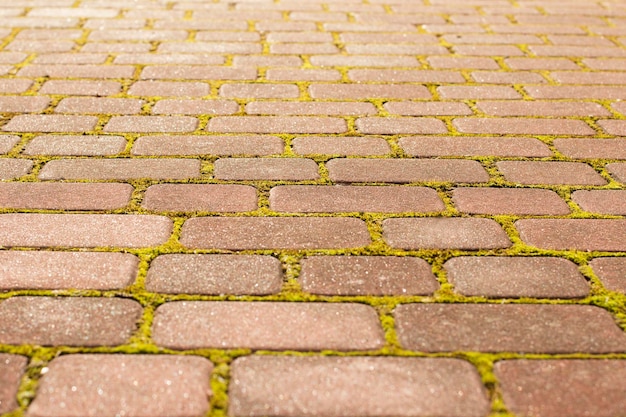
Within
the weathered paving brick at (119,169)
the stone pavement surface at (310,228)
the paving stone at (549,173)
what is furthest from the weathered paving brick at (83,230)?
the paving stone at (549,173)

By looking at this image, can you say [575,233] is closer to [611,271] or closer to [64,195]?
[611,271]

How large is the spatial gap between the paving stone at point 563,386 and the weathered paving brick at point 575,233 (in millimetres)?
601

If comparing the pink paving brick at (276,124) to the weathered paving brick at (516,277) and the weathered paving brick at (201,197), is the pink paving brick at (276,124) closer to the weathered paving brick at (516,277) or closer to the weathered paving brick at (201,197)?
the weathered paving brick at (201,197)

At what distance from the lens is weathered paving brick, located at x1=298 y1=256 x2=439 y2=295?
2121 mm

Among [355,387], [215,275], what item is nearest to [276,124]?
[215,275]

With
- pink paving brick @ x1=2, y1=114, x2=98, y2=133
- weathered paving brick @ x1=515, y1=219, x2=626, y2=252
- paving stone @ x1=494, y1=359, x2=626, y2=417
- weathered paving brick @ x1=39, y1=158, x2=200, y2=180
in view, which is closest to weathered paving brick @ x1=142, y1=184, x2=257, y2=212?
weathered paving brick @ x1=39, y1=158, x2=200, y2=180

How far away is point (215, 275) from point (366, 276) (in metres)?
0.45

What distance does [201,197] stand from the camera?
264 centimetres

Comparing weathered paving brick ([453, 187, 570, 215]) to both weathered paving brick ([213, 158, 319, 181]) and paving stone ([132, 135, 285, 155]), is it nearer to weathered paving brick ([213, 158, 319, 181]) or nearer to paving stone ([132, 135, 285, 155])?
weathered paving brick ([213, 158, 319, 181])

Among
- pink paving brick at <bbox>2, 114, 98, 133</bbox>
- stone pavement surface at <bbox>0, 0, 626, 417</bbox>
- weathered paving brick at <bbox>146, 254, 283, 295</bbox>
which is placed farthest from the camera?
pink paving brick at <bbox>2, 114, 98, 133</bbox>

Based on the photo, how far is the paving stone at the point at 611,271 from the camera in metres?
2.18

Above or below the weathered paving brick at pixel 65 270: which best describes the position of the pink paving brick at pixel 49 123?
below

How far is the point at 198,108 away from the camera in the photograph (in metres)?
3.47

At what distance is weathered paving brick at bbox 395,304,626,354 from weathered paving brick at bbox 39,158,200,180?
1.19 metres
